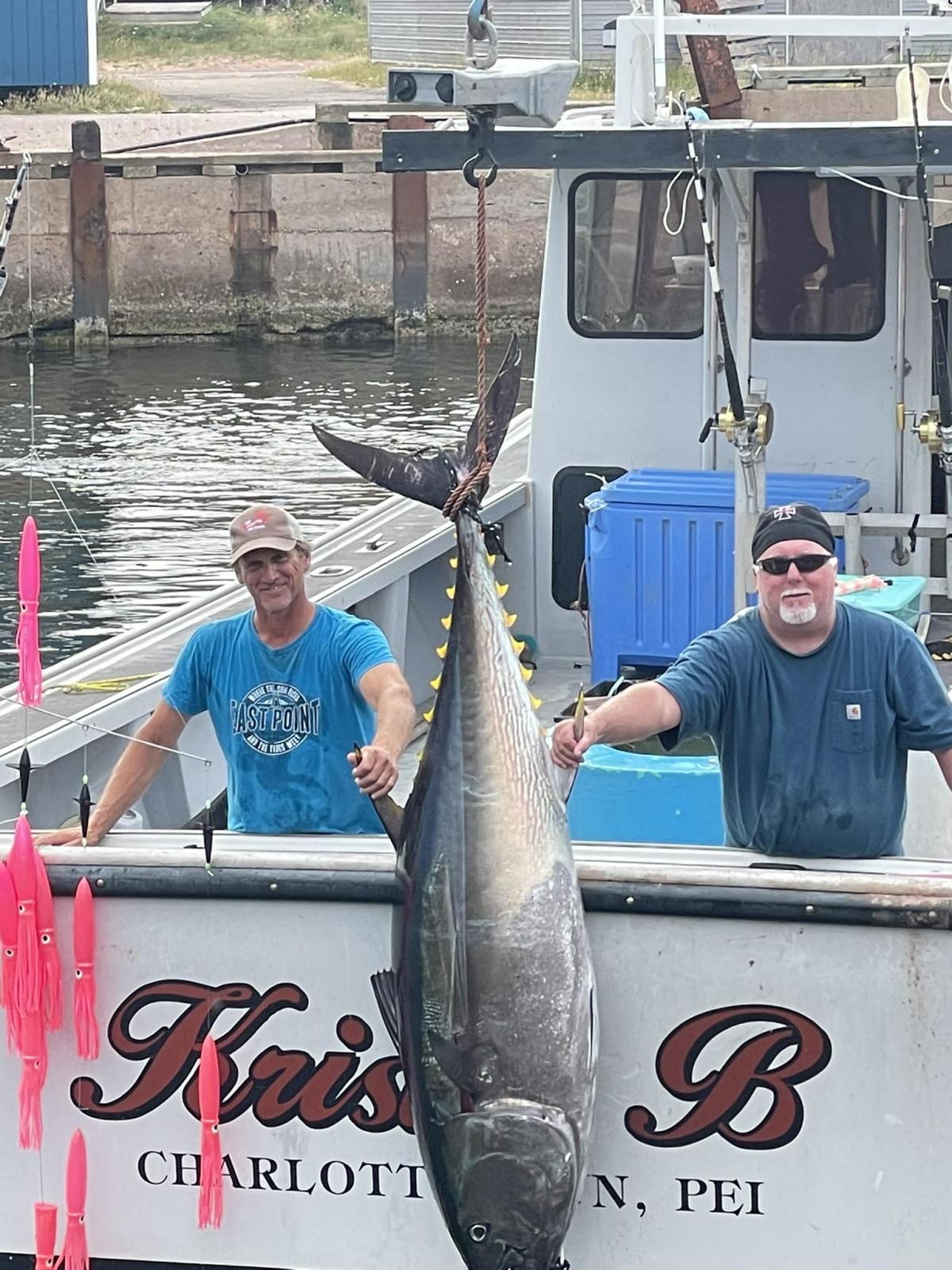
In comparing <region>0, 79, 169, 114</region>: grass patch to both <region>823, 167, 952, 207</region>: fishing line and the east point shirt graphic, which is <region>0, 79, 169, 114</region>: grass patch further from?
the east point shirt graphic

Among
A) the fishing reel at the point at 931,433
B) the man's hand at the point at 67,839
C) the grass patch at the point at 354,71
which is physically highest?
the grass patch at the point at 354,71

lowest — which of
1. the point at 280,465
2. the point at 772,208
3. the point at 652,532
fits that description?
the point at 280,465

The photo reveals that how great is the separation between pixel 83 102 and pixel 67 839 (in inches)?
1202

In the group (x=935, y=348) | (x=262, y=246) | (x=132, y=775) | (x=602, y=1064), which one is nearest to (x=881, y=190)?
(x=935, y=348)

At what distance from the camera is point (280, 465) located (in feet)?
67.6

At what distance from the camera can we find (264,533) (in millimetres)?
4520

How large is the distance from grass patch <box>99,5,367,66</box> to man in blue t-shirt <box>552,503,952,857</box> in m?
37.5

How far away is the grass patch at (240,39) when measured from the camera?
41.1m

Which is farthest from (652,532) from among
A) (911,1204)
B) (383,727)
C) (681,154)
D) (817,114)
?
(911,1204)

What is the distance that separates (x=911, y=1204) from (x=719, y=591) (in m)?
2.94

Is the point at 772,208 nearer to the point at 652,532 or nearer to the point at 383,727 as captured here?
the point at 652,532

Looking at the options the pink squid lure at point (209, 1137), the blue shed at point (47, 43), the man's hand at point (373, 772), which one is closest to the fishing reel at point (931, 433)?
the man's hand at point (373, 772)

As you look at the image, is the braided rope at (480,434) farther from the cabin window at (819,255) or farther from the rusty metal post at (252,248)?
the rusty metal post at (252,248)

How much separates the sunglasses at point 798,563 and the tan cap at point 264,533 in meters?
1.12
